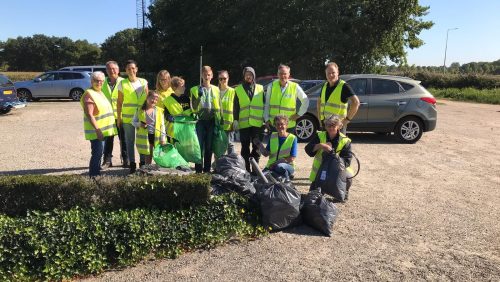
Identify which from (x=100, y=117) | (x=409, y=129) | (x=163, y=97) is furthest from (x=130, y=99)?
(x=409, y=129)

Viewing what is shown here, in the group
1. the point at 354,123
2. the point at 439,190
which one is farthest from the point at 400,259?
the point at 354,123

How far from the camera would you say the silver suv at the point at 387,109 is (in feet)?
33.2

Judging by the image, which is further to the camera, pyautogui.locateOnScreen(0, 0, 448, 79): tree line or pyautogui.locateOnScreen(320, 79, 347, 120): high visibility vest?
pyautogui.locateOnScreen(0, 0, 448, 79): tree line

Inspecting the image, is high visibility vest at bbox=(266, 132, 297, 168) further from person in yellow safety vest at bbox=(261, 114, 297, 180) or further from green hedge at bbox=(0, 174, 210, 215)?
green hedge at bbox=(0, 174, 210, 215)

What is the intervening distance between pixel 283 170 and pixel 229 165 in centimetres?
71

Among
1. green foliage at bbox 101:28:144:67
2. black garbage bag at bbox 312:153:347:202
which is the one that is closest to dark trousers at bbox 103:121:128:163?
black garbage bag at bbox 312:153:347:202

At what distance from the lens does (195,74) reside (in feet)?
114

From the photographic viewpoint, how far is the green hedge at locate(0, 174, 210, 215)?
13.7ft

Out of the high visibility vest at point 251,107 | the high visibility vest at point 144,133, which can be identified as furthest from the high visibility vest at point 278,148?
the high visibility vest at point 144,133

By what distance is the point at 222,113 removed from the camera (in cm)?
633

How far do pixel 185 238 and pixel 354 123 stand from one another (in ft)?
22.5

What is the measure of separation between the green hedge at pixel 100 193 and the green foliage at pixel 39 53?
99881 mm

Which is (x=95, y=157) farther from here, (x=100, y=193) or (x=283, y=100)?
(x=283, y=100)

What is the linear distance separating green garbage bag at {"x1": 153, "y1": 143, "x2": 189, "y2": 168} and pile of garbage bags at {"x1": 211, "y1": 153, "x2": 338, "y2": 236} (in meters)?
0.99
